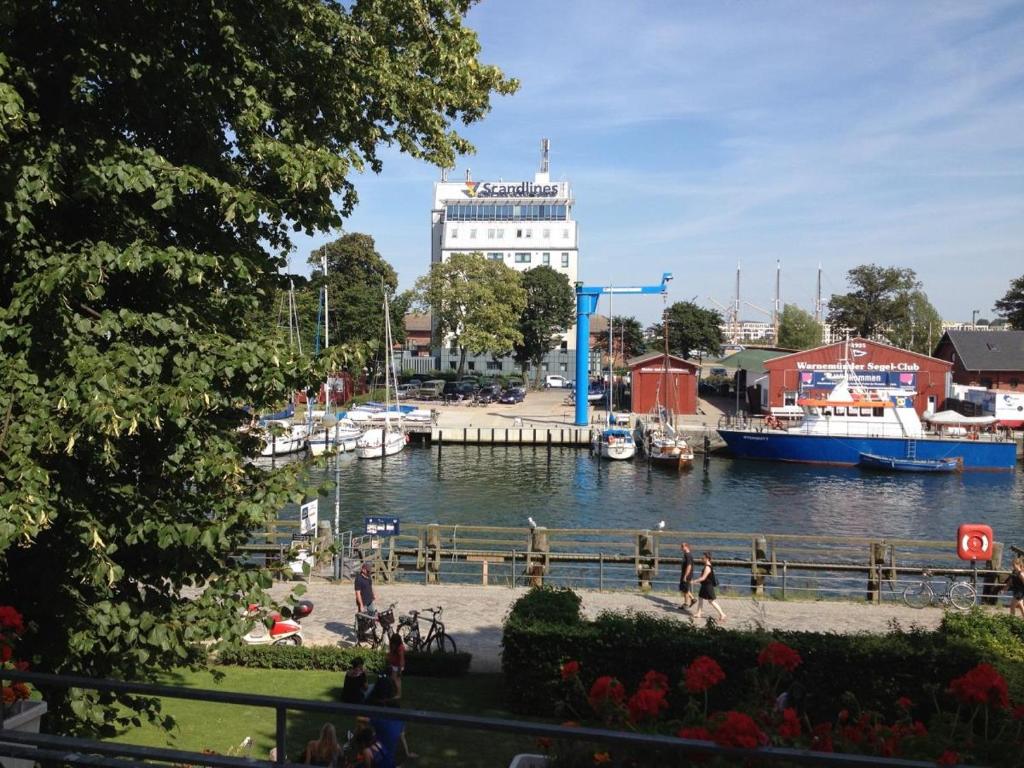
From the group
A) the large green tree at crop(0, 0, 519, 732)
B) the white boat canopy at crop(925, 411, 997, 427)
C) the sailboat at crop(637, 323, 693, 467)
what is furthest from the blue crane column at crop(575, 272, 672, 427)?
the large green tree at crop(0, 0, 519, 732)

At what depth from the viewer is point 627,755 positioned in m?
6.12

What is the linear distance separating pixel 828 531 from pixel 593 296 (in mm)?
29218

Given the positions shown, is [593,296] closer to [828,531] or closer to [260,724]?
[828,531]

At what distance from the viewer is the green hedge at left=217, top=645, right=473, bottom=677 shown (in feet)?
46.2

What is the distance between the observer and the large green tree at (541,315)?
91688mm

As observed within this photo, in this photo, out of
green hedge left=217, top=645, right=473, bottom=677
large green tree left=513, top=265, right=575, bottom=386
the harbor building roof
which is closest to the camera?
green hedge left=217, top=645, right=473, bottom=677

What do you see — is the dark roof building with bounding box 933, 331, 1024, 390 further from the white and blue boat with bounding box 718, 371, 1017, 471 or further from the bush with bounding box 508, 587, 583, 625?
the bush with bounding box 508, 587, 583, 625

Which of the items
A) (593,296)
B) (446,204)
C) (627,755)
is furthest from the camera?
(446,204)

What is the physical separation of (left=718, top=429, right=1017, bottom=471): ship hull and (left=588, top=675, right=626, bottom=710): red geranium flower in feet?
166

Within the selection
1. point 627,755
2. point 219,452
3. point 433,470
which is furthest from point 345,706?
point 433,470

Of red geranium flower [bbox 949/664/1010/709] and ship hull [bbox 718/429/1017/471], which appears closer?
red geranium flower [bbox 949/664/1010/709]

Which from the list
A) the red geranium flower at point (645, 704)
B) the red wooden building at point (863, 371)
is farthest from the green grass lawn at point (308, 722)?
the red wooden building at point (863, 371)

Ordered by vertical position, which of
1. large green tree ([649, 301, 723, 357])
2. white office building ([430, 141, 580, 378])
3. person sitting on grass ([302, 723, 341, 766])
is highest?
white office building ([430, 141, 580, 378])

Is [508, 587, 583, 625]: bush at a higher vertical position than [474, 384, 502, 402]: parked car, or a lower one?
lower
